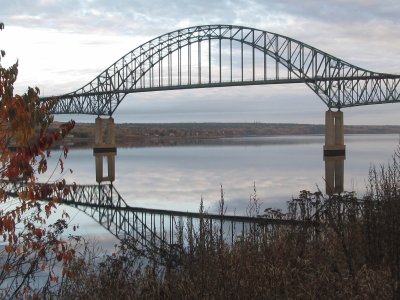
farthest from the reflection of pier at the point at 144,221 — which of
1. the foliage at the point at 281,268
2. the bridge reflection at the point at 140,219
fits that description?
the foliage at the point at 281,268

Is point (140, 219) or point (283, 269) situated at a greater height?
point (283, 269)

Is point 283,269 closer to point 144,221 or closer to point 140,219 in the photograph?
point 144,221

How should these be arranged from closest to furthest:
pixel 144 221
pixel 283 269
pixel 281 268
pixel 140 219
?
1. pixel 283 269
2. pixel 281 268
3. pixel 144 221
4. pixel 140 219

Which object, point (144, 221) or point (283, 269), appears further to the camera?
point (144, 221)

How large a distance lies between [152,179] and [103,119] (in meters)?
63.0

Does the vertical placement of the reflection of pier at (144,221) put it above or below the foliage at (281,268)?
below

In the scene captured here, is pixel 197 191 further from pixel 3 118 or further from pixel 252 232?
pixel 3 118

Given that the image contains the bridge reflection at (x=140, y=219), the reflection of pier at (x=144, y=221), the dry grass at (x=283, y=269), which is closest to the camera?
the dry grass at (x=283, y=269)

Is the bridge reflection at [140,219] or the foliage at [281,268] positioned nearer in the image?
the foliage at [281,268]

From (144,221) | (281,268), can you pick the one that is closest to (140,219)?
(144,221)

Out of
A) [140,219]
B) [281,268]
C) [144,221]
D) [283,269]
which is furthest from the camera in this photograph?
[140,219]

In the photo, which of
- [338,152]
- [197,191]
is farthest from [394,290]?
[338,152]

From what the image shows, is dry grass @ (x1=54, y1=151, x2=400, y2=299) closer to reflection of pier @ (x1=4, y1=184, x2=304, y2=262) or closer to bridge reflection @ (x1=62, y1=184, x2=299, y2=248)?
reflection of pier @ (x1=4, y1=184, x2=304, y2=262)

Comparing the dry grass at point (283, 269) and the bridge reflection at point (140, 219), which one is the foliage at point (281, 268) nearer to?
the dry grass at point (283, 269)
